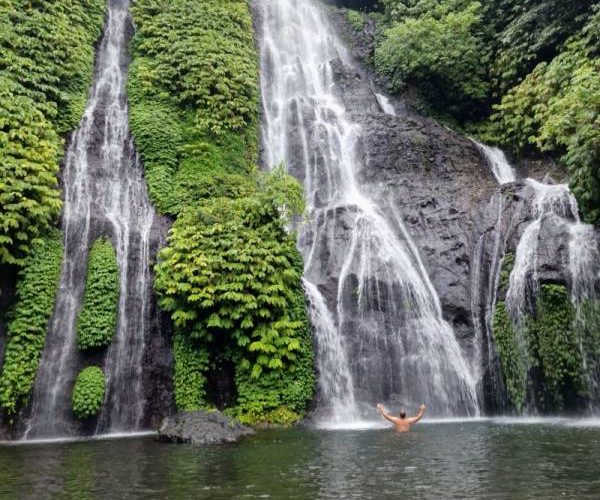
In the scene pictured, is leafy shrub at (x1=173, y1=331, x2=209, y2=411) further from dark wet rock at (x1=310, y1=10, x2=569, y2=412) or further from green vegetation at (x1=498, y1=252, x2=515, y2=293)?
green vegetation at (x1=498, y1=252, x2=515, y2=293)

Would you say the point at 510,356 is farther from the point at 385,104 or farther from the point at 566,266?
the point at 385,104

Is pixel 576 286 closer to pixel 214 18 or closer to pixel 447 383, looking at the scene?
pixel 447 383

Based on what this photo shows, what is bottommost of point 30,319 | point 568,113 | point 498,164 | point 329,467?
point 329,467

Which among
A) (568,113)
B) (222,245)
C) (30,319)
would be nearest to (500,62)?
(568,113)

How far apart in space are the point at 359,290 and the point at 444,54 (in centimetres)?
1364

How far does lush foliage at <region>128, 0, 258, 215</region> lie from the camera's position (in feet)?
60.5

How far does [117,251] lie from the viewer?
15930 millimetres

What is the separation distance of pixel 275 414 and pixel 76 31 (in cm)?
1646

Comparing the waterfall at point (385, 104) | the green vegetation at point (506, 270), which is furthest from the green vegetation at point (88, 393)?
the waterfall at point (385, 104)

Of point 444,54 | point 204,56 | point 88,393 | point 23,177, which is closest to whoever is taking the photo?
point 88,393

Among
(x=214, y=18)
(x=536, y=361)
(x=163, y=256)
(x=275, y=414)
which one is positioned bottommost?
(x=275, y=414)

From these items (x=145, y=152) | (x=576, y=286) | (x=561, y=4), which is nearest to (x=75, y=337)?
(x=145, y=152)

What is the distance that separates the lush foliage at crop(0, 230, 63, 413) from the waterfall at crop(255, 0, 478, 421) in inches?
276

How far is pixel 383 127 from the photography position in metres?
22.5
